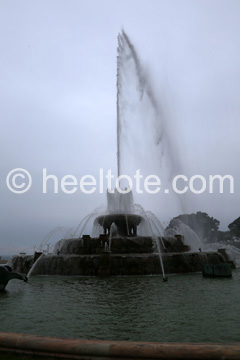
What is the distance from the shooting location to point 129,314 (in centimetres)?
837

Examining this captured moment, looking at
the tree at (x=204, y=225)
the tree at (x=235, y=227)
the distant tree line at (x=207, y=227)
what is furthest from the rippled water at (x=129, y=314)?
the tree at (x=235, y=227)

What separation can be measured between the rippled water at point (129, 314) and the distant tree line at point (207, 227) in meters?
90.4

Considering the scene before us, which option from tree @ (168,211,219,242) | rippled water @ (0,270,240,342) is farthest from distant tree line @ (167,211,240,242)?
rippled water @ (0,270,240,342)

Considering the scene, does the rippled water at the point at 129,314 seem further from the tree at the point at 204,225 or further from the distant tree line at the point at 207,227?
Answer: the tree at the point at 204,225

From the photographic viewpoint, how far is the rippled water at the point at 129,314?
6.46 meters

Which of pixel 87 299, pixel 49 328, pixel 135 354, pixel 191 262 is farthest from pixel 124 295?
pixel 191 262

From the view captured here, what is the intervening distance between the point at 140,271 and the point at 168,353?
15.7 meters

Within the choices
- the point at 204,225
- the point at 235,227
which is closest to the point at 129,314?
the point at 204,225

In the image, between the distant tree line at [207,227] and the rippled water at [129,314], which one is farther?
the distant tree line at [207,227]

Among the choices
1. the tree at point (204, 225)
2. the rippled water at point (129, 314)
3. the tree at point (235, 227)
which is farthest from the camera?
the tree at point (204, 225)

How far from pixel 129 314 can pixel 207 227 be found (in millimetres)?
99521

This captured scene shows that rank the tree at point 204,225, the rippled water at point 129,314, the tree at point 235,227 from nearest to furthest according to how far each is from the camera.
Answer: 1. the rippled water at point 129,314
2. the tree at point 235,227
3. the tree at point 204,225

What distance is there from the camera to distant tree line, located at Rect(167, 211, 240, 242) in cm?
10056

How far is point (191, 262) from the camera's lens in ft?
69.4
